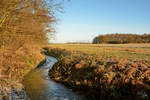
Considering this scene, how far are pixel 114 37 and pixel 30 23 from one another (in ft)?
283

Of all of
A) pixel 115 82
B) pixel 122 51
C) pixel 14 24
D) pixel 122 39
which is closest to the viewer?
pixel 115 82

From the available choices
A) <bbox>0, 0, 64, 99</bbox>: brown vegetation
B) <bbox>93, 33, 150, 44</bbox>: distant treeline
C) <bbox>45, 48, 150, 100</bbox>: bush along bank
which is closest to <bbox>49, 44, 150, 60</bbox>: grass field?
<bbox>45, 48, 150, 100</bbox>: bush along bank

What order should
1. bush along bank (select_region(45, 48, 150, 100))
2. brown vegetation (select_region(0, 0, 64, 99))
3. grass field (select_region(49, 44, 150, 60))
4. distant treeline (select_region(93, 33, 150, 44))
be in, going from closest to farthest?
bush along bank (select_region(45, 48, 150, 100)) → brown vegetation (select_region(0, 0, 64, 99)) → grass field (select_region(49, 44, 150, 60)) → distant treeline (select_region(93, 33, 150, 44))

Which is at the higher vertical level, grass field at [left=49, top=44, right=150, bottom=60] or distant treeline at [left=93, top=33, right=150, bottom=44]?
distant treeline at [left=93, top=33, right=150, bottom=44]

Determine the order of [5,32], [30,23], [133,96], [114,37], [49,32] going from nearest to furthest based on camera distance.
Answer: [133,96] → [5,32] → [30,23] → [49,32] → [114,37]

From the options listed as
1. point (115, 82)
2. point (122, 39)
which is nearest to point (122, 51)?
point (115, 82)

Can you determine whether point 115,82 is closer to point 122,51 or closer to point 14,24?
point 14,24

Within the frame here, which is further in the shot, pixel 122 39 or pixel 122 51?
pixel 122 39

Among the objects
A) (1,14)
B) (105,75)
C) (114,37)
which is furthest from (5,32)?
(114,37)

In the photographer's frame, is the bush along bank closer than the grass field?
Yes

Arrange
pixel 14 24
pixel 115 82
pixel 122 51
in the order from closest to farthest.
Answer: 1. pixel 115 82
2. pixel 14 24
3. pixel 122 51

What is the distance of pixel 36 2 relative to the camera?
9.96 m

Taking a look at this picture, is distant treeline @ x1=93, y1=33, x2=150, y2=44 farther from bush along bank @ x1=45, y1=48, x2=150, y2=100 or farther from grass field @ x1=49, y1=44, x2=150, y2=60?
bush along bank @ x1=45, y1=48, x2=150, y2=100

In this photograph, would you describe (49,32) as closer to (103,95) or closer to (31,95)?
(31,95)
